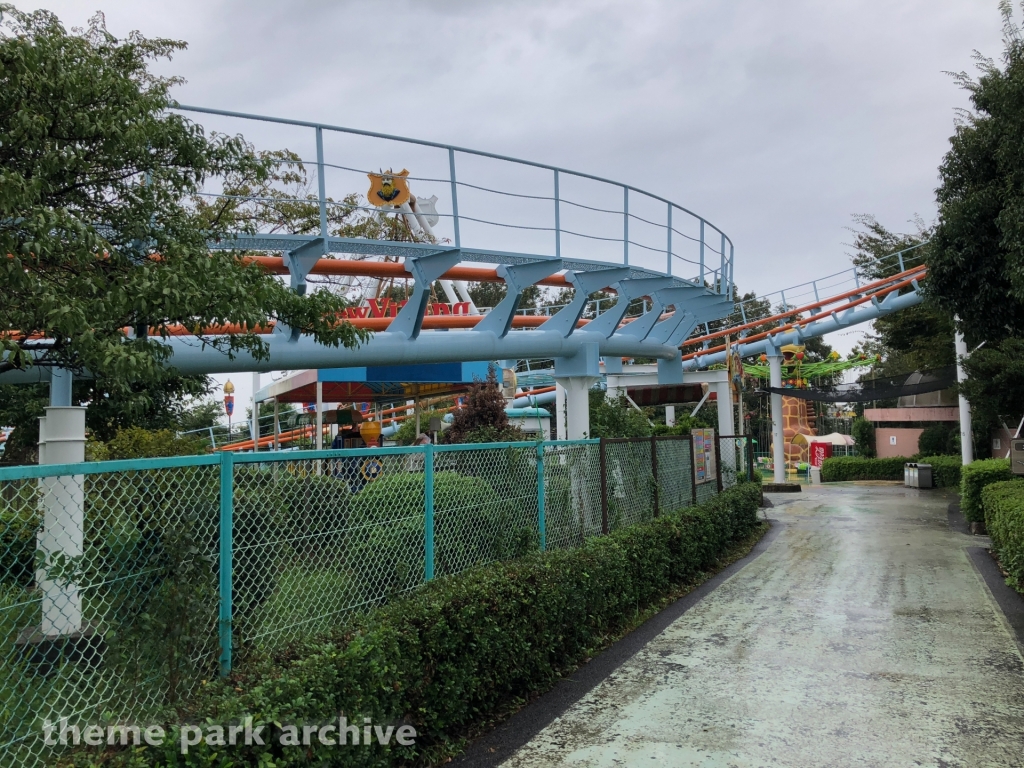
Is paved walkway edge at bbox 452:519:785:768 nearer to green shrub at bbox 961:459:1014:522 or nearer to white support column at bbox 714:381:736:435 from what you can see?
green shrub at bbox 961:459:1014:522

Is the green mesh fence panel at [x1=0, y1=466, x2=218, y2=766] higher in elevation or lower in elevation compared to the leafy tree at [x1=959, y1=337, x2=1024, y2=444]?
lower

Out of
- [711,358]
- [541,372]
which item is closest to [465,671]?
[541,372]

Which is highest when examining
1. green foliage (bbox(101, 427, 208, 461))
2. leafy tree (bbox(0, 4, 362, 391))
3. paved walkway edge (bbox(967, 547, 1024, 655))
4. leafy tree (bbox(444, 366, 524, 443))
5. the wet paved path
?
leafy tree (bbox(0, 4, 362, 391))

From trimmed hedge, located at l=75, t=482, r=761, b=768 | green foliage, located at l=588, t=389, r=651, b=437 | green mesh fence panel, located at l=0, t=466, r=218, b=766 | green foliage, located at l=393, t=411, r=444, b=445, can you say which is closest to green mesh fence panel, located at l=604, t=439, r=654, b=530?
trimmed hedge, located at l=75, t=482, r=761, b=768

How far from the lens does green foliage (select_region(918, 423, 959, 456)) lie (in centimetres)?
3150

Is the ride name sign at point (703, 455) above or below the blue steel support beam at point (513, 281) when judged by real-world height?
below

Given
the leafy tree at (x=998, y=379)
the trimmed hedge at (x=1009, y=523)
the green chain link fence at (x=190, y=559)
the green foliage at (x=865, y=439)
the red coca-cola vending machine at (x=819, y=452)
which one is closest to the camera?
the green chain link fence at (x=190, y=559)

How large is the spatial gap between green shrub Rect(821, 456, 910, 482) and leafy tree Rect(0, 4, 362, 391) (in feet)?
102

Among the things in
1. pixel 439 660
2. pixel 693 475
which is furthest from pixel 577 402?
pixel 439 660

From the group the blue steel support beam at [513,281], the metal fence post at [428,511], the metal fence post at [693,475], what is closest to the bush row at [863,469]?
the metal fence post at [693,475]

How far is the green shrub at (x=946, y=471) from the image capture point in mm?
26891

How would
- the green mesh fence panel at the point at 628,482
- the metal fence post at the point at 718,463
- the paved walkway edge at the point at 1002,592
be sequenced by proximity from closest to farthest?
the paved walkway edge at the point at 1002,592, the green mesh fence panel at the point at 628,482, the metal fence post at the point at 718,463

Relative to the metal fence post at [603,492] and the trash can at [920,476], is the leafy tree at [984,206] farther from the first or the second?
the trash can at [920,476]

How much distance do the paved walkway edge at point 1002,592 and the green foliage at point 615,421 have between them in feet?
19.9
